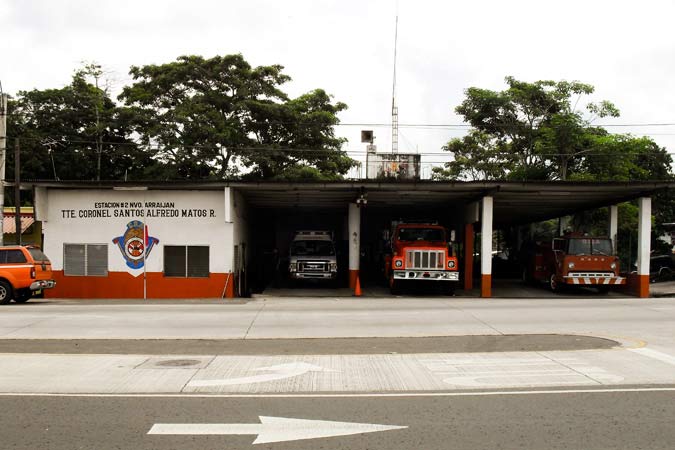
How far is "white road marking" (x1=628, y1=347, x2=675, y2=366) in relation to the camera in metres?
10.6

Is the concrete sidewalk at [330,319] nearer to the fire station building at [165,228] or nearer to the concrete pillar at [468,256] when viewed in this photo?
the fire station building at [165,228]

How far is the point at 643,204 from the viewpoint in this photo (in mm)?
A: 26562

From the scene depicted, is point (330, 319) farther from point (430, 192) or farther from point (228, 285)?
point (430, 192)

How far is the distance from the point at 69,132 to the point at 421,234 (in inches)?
1187

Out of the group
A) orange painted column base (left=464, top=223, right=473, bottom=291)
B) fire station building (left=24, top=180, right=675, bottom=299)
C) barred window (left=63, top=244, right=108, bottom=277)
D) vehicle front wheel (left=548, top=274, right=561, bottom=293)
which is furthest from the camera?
orange painted column base (left=464, top=223, right=473, bottom=291)

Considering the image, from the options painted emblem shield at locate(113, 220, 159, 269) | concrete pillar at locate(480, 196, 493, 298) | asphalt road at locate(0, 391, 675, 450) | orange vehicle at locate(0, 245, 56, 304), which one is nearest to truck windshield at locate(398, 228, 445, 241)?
concrete pillar at locate(480, 196, 493, 298)

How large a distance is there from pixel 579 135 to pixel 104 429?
39498 mm

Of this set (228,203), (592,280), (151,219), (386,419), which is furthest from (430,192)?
(386,419)

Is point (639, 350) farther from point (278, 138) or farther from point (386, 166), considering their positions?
point (278, 138)

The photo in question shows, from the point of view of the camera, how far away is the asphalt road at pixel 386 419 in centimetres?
607

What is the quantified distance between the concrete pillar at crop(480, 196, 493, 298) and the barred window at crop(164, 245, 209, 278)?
11131mm

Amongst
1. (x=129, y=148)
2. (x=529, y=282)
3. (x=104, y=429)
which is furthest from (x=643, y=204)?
(x=129, y=148)

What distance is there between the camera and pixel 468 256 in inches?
1216

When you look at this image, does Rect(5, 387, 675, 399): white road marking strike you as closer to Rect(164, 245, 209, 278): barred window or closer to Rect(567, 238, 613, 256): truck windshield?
Rect(164, 245, 209, 278): barred window
